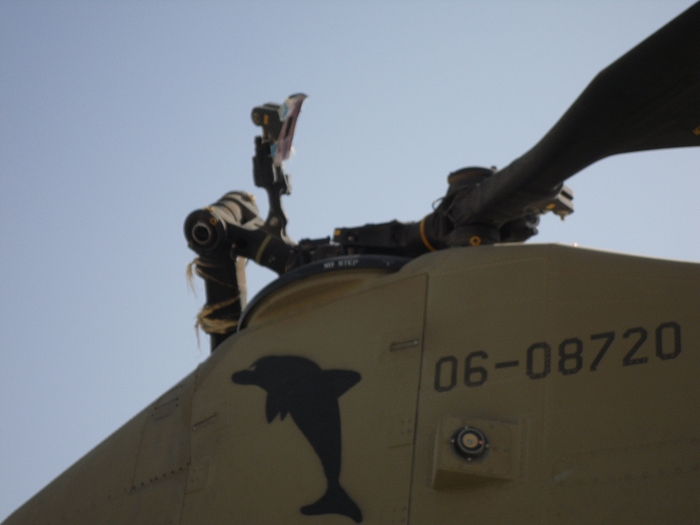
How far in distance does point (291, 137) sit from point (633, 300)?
8.53ft

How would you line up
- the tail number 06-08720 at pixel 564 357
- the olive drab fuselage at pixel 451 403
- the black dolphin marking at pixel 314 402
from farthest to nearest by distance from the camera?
the black dolphin marking at pixel 314 402 → the tail number 06-08720 at pixel 564 357 → the olive drab fuselage at pixel 451 403

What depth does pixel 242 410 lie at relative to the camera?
4176 millimetres

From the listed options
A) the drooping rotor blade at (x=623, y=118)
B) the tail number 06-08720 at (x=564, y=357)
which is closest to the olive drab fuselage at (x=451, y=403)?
the tail number 06-08720 at (x=564, y=357)

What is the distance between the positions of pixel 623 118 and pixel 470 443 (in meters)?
1.34

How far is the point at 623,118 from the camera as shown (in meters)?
Result: 3.48

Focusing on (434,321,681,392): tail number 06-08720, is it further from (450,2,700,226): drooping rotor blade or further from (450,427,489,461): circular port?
(450,2,700,226): drooping rotor blade

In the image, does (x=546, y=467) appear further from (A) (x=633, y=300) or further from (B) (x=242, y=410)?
(B) (x=242, y=410)

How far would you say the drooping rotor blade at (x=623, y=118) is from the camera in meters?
3.10

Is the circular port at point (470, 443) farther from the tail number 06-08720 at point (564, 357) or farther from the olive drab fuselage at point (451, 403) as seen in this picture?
the tail number 06-08720 at point (564, 357)

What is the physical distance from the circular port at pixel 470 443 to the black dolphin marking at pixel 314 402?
0.48 meters

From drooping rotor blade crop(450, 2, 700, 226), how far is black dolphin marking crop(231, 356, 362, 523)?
1090 millimetres

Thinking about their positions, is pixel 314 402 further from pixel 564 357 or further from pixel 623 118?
pixel 623 118

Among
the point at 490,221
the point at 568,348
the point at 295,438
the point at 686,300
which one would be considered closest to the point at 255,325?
the point at 295,438

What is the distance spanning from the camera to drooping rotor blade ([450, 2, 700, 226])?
3.10 metres
